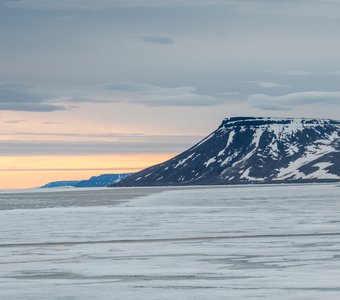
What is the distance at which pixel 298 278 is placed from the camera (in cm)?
1948

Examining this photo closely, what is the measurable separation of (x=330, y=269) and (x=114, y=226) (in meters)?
24.6

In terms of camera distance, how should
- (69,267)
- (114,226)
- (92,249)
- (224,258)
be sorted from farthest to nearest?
(114,226), (92,249), (224,258), (69,267)

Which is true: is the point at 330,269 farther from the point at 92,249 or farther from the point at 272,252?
the point at 92,249

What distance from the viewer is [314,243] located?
29.9 m

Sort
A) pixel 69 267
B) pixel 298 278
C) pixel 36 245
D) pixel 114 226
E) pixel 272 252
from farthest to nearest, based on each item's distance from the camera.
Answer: pixel 114 226 → pixel 36 245 → pixel 272 252 → pixel 69 267 → pixel 298 278

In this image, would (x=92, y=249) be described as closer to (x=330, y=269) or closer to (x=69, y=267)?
(x=69, y=267)

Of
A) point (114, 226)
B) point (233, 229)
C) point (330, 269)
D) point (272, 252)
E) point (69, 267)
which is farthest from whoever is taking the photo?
point (114, 226)

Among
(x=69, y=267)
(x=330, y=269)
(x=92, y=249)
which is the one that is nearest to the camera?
(x=330, y=269)

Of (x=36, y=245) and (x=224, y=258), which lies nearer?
(x=224, y=258)

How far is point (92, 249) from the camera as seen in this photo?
97.1ft

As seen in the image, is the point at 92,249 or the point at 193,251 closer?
the point at 193,251

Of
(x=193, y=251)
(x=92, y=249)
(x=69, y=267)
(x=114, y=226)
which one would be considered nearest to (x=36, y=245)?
(x=92, y=249)

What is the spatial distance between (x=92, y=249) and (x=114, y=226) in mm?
15215

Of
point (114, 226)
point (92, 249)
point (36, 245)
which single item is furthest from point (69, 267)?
point (114, 226)
